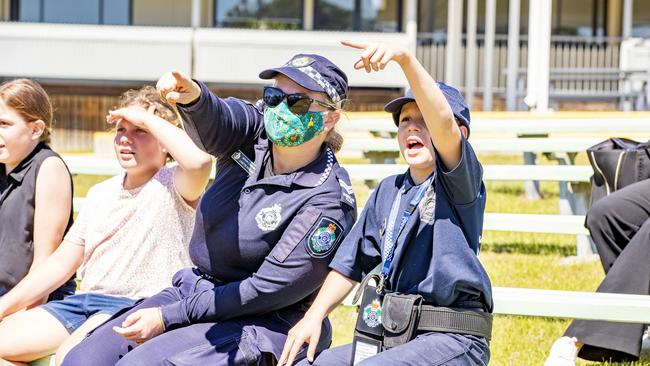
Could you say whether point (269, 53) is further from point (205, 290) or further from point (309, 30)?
point (205, 290)

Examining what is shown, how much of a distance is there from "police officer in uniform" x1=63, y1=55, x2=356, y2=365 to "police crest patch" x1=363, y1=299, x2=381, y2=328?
26cm

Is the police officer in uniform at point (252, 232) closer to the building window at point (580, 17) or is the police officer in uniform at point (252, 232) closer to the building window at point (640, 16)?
the building window at point (580, 17)

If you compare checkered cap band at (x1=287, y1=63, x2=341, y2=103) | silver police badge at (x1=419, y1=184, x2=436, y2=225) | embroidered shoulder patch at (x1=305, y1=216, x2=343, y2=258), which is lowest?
embroidered shoulder patch at (x1=305, y1=216, x2=343, y2=258)

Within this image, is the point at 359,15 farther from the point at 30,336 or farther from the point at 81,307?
the point at 30,336

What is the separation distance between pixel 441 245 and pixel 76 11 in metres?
18.8

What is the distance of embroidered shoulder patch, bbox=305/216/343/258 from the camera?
3363mm

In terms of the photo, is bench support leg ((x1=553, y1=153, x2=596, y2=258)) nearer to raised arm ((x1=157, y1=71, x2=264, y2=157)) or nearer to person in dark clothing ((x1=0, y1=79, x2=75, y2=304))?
raised arm ((x1=157, y1=71, x2=264, y2=157))

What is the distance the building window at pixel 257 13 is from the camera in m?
20.3

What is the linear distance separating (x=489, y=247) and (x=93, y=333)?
Answer: 4.45m

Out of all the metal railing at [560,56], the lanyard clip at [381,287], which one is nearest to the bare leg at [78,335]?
the lanyard clip at [381,287]

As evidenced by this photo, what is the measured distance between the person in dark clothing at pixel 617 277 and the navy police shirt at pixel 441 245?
110 centimetres

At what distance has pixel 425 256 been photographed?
126 inches

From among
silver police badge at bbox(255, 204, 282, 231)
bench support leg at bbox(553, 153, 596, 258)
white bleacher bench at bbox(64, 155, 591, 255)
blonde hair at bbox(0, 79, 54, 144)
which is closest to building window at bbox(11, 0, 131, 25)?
bench support leg at bbox(553, 153, 596, 258)

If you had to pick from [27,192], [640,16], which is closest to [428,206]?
[27,192]
